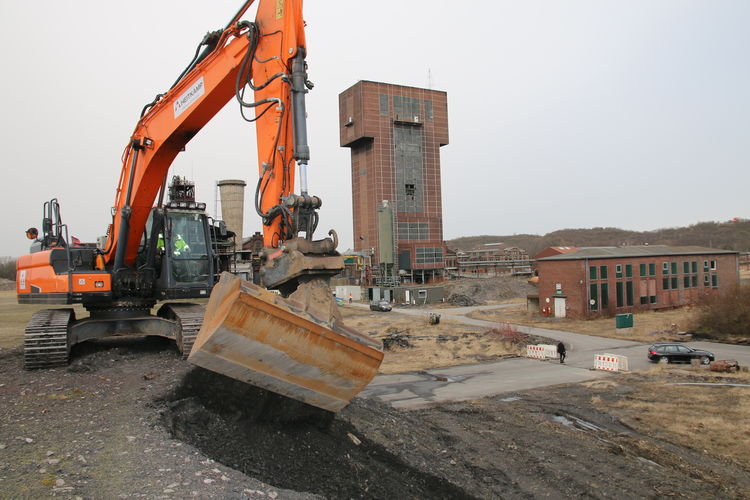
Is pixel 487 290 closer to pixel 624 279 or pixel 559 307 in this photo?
pixel 559 307

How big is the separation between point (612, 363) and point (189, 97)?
16351 mm

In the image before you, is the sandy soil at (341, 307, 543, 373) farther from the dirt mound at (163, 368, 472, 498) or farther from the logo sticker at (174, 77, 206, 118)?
the logo sticker at (174, 77, 206, 118)

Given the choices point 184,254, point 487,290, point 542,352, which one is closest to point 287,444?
point 184,254

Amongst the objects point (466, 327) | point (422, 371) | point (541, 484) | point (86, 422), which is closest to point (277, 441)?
point (86, 422)

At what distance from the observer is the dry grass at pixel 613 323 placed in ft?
91.9

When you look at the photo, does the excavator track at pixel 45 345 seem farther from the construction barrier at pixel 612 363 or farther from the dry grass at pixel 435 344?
the construction barrier at pixel 612 363

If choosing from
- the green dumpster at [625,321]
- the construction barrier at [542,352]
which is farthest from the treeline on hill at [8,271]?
the green dumpster at [625,321]

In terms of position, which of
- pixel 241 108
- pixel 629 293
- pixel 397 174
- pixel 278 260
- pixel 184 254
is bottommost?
pixel 629 293

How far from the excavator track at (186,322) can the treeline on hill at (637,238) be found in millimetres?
85006

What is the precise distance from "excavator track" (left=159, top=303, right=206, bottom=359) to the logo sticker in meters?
3.78

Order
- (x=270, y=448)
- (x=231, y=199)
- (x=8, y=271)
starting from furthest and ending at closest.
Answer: (x=8, y=271) → (x=231, y=199) → (x=270, y=448)

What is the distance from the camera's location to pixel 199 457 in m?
5.40

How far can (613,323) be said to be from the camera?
31859 mm

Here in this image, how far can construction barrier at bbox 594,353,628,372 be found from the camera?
18656 mm
